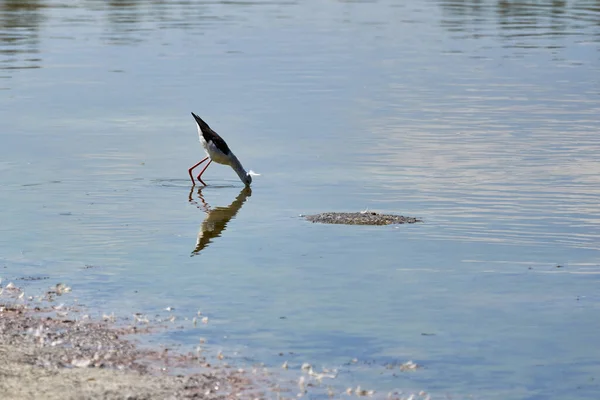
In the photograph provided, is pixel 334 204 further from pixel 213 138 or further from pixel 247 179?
pixel 213 138

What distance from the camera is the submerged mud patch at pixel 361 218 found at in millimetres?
14852

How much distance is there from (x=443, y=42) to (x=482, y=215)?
24290 millimetres

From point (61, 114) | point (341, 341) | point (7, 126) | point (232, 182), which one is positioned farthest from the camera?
point (61, 114)

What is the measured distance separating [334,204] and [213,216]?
161 cm

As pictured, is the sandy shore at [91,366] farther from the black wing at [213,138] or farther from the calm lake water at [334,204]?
the black wing at [213,138]

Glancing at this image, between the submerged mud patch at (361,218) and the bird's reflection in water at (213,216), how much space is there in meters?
1.16

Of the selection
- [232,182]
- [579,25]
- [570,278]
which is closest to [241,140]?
[232,182]

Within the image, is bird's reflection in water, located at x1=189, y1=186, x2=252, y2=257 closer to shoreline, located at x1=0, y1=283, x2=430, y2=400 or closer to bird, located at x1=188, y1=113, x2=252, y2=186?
bird, located at x1=188, y1=113, x2=252, y2=186

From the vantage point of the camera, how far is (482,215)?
1521cm

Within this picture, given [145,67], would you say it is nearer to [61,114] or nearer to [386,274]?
[61,114]

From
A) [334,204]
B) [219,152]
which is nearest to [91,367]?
[334,204]

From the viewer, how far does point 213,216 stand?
52.0ft

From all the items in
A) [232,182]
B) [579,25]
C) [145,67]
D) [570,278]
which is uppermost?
[570,278]

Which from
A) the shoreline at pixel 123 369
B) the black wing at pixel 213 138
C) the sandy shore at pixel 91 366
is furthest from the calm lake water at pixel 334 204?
the black wing at pixel 213 138
